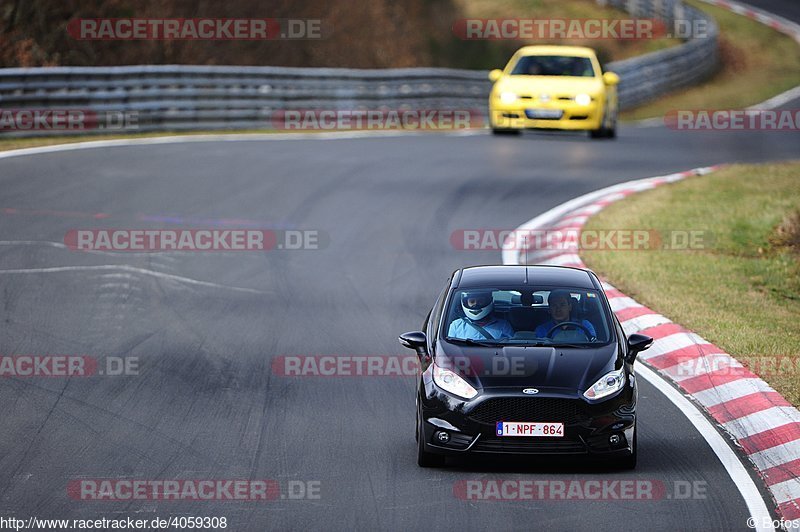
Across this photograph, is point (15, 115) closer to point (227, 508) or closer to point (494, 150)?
point (494, 150)

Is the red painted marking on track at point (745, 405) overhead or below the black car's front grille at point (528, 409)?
below

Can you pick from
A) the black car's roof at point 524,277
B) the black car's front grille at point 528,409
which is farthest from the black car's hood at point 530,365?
the black car's roof at point 524,277

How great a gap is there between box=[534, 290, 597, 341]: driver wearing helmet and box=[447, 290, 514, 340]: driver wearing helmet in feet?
0.86

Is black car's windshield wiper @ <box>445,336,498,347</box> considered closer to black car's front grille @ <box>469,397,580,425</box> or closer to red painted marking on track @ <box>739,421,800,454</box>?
black car's front grille @ <box>469,397,580,425</box>

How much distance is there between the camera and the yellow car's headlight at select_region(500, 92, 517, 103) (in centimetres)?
2759

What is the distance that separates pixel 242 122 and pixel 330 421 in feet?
62.0

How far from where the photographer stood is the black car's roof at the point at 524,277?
35.0 ft

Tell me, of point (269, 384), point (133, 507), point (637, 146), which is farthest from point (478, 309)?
point (637, 146)

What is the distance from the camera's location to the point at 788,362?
12.6 meters

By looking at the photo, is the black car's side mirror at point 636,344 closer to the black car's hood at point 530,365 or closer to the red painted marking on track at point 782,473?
the black car's hood at point 530,365

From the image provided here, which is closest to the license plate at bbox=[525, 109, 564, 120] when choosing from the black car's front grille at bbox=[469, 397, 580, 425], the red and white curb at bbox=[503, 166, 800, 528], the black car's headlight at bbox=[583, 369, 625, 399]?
the red and white curb at bbox=[503, 166, 800, 528]

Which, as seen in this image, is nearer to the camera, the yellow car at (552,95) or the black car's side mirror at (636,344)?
the black car's side mirror at (636,344)

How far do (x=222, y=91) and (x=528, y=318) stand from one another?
18956mm

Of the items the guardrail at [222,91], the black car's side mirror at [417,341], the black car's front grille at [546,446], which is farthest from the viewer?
the guardrail at [222,91]
